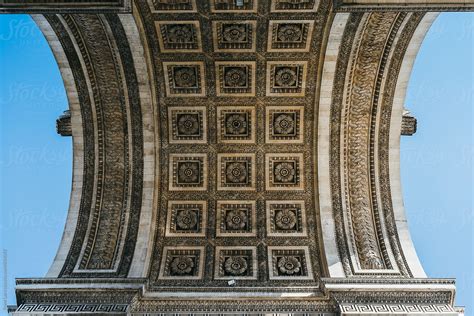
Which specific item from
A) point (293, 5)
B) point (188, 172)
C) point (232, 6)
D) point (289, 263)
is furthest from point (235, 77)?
point (289, 263)

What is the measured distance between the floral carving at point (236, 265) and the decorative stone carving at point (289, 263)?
65 centimetres

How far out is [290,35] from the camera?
12.5 m

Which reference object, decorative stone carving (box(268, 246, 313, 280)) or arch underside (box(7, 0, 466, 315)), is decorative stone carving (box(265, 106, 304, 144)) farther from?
decorative stone carving (box(268, 246, 313, 280))

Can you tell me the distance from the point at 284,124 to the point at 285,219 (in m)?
2.58

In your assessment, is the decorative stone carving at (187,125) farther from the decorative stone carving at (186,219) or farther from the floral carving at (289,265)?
the floral carving at (289,265)

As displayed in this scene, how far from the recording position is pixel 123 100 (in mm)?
12867

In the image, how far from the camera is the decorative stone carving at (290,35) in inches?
481

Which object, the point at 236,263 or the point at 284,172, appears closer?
the point at 236,263

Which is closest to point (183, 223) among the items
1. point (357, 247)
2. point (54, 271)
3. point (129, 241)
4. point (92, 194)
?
point (129, 241)

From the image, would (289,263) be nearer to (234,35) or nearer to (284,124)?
(284,124)

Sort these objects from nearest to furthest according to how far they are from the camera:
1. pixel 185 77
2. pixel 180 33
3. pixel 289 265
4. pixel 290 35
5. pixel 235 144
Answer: pixel 289 265
pixel 180 33
pixel 290 35
pixel 185 77
pixel 235 144

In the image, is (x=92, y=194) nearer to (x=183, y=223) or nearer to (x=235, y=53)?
(x=183, y=223)

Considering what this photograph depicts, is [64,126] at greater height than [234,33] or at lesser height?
lesser

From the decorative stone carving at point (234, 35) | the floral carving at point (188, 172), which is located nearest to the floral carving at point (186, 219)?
the floral carving at point (188, 172)
